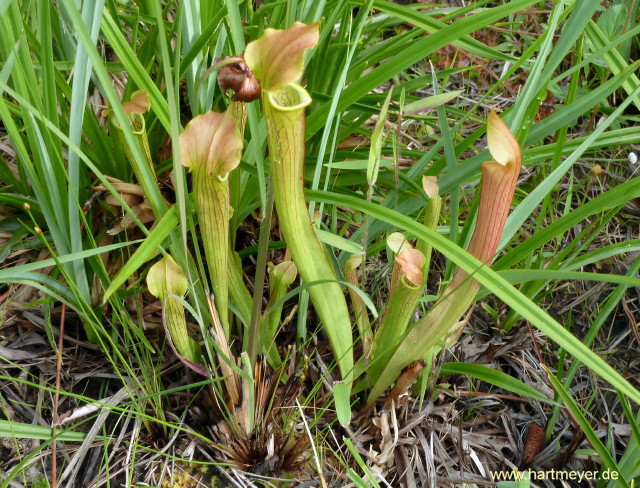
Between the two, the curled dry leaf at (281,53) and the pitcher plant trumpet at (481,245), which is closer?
the curled dry leaf at (281,53)

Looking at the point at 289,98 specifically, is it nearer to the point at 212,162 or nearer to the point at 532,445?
the point at 212,162

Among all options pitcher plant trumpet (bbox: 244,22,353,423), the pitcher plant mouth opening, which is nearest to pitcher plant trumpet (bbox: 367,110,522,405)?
pitcher plant trumpet (bbox: 244,22,353,423)

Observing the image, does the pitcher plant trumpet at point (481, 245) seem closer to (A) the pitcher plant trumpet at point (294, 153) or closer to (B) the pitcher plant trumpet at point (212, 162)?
(A) the pitcher plant trumpet at point (294, 153)

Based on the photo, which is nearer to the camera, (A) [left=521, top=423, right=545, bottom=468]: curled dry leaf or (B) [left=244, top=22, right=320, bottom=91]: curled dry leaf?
(B) [left=244, top=22, right=320, bottom=91]: curled dry leaf

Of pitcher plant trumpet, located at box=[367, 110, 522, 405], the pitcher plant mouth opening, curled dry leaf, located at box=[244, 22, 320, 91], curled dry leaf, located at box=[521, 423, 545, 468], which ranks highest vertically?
curled dry leaf, located at box=[244, 22, 320, 91]

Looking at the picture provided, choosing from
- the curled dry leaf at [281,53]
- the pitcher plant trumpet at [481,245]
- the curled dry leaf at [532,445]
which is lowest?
the curled dry leaf at [532,445]

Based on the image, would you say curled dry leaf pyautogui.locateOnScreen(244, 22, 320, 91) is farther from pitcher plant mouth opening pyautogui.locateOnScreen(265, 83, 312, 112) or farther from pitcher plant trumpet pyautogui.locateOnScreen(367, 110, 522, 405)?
pitcher plant trumpet pyautogui.locateOnScreen(367, 110, 522, 405)

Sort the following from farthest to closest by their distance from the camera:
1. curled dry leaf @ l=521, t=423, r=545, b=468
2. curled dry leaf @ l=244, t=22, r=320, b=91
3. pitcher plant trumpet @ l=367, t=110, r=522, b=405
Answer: curled dry leaf @ l=521, t=423, r=545, b=468 → pitcher plant trumpet @ l=367, t=110, r=522, b=405 → curled dry leaf @ l=244, t=22, r=320, b=91

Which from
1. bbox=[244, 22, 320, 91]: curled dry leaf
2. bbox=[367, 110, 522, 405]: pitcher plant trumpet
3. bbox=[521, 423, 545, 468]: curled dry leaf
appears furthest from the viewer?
bbox=[521, 423, 545, 468]: curled dry leaf

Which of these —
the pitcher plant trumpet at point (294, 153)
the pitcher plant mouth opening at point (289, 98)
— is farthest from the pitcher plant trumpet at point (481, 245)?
the pitcher plant mouth opening at point (289, 98)
